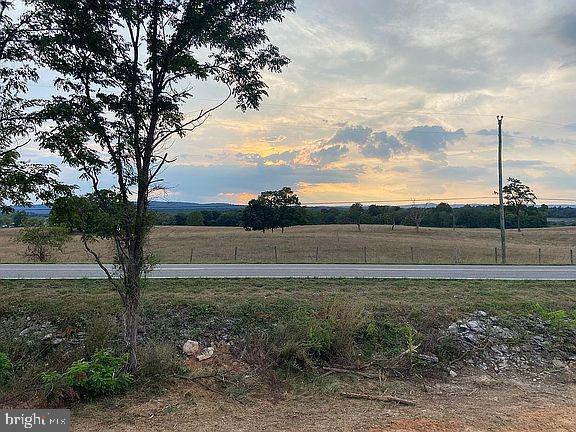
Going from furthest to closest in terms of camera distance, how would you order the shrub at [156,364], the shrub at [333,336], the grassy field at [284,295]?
the grassy field at [284,295], the shrub at [333,336], the shrub at [156,364]

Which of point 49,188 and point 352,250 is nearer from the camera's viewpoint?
point 49,188

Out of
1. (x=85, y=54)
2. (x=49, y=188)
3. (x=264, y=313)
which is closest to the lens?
(x=85, y=54)

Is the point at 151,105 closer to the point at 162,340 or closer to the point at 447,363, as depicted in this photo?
the point at 162,340

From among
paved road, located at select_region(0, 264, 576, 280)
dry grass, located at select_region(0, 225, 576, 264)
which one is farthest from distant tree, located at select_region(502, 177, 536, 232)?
paved road, located at select_region(0, 264, 576, 280)

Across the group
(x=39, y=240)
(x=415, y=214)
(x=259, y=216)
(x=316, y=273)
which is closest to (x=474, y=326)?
(x=316, y=273)

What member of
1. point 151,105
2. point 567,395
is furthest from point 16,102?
point 567,395

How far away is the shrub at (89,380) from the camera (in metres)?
5.88

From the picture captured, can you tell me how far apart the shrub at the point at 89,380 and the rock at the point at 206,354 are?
1483 mm

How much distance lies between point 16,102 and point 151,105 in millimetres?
2214

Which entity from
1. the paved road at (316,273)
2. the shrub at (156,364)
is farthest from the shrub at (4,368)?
the paved road at (316,273)

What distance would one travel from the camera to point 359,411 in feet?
19.3

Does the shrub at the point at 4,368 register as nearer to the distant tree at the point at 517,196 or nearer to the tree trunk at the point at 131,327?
the tree trunk at the point at 131,327

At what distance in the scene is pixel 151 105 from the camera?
6586mm

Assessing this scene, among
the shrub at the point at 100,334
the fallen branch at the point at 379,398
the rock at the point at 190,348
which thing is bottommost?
the fallen branch at the point at 379,398
